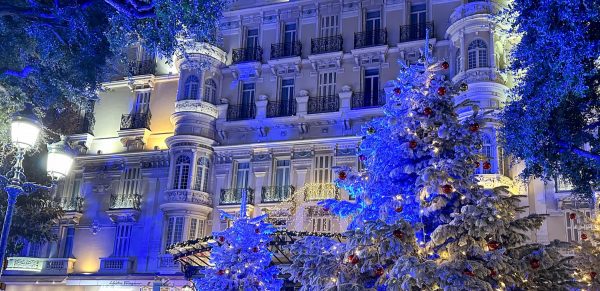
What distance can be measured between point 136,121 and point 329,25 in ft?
36.2

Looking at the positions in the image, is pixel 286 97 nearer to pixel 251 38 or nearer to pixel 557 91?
pixel 251 38

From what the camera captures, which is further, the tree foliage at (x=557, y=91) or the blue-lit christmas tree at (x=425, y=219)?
the tree foliage at (x=557, y=91)

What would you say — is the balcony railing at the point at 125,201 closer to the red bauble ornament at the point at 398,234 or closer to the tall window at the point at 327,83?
the tall window at the point at 327,83

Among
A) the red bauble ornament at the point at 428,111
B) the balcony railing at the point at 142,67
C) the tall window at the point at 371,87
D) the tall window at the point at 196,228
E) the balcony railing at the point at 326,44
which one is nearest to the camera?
the red bauble ornament at the point at 428,111

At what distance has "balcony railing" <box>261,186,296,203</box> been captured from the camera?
28406 millimetres

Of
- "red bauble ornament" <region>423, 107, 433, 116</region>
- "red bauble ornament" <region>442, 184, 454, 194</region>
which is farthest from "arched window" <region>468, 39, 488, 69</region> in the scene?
"red bauble ornament" <region>442, 184, 454, 194</region>

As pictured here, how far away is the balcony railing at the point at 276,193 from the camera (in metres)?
28.4

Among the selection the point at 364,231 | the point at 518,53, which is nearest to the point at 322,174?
the point at 518,53

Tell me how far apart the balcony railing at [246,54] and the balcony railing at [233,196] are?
21.0 feet

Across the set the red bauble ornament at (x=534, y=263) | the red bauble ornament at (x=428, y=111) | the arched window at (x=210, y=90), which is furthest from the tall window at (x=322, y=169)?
the red bauble ornament at (x=534, y=263)

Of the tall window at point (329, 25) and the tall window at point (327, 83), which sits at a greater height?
the tall window at point (329, 25)

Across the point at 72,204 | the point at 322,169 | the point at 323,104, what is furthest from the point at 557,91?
the point at 72,204

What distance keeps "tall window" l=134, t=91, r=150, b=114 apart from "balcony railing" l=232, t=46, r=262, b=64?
5.20m

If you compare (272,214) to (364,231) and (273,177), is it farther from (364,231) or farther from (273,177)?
(364,231)
